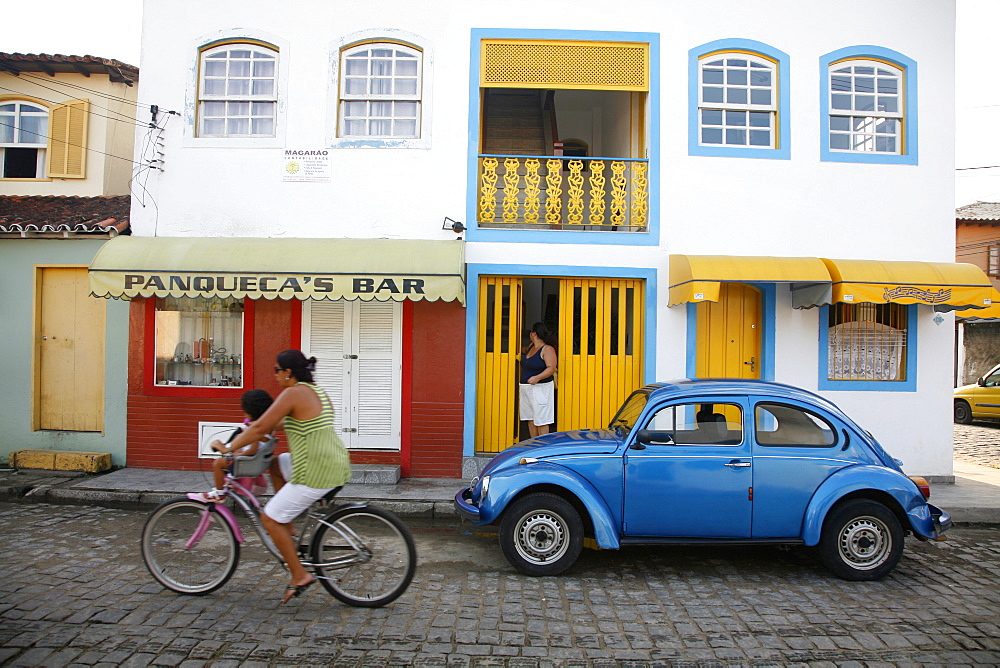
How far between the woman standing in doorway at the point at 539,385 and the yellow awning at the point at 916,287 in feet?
12.0

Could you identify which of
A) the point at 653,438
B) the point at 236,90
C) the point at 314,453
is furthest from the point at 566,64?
the point at 314,453

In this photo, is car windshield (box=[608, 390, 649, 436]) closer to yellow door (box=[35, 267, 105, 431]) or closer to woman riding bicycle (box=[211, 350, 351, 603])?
woman riding bicycle (box=[211, 350, 351, 603])

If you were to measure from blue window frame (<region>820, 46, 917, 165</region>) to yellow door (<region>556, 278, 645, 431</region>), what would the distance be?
3491mm

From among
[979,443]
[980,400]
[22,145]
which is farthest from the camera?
[980,400]

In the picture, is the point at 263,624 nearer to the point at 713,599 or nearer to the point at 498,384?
the point at 713,599

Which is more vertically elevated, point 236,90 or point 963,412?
point 236,90

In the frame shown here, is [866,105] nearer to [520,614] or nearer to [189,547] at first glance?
[520,614]

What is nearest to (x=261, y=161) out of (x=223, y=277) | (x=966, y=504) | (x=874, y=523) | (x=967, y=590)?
(x=223, y=277)

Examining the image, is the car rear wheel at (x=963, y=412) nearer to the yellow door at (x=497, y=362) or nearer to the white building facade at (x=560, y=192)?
the white building facade at (x=560, y=192)

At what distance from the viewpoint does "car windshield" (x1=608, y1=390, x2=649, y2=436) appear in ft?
19.2

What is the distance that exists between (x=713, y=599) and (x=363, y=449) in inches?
210

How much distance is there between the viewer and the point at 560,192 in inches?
368

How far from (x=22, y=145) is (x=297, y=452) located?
393 inches

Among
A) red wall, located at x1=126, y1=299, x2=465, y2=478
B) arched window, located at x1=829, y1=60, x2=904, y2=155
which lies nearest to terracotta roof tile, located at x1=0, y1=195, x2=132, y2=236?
red wall, located at x1=126, y1=299, x2=465, y2=478
